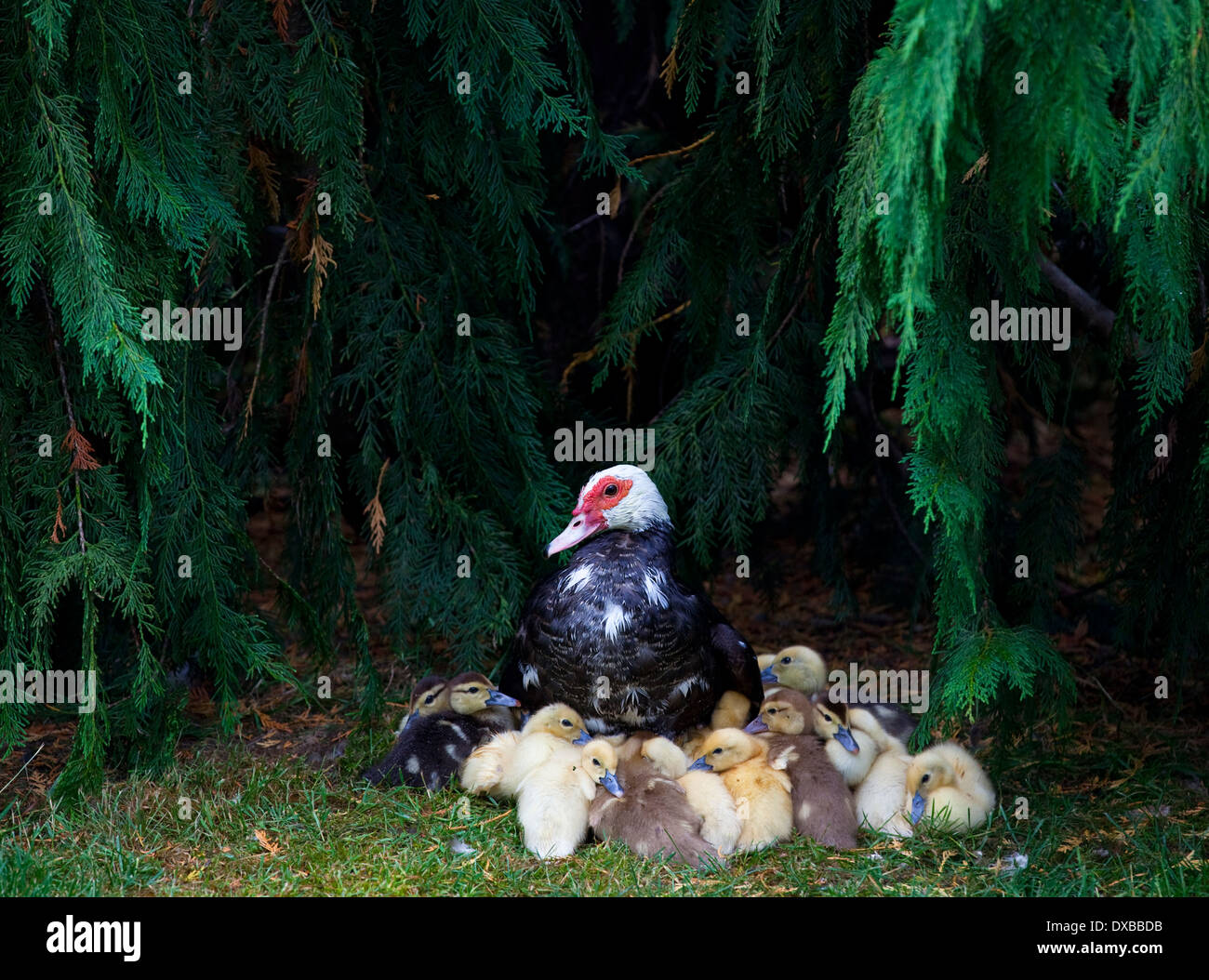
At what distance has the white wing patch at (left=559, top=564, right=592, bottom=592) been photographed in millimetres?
4734

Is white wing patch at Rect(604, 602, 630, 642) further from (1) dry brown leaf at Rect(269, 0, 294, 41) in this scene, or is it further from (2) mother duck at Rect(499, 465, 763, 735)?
(1) dry brown leaf at Rect(269, 0, 294, 41)

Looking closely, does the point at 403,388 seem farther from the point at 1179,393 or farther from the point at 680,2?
the point at 1179,393

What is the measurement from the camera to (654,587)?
4.73 meters

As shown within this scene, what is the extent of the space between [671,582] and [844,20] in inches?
84.6

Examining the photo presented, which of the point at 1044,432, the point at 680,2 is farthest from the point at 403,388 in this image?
the point at 1044,432

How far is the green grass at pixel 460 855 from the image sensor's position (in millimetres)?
3867

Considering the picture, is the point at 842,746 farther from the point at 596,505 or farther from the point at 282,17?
the point at 282,17

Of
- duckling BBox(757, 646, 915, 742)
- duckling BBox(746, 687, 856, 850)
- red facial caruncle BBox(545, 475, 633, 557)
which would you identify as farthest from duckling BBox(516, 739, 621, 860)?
duckling BBox(757, 646, 915, 742)

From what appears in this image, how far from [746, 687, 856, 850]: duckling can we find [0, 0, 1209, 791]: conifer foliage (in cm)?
54

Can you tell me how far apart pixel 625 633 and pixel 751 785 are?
0.75 meters

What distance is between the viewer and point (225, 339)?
5.12 metres

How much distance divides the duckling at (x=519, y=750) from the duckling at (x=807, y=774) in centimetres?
69

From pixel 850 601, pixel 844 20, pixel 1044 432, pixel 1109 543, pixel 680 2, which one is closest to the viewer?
pixel 844 20

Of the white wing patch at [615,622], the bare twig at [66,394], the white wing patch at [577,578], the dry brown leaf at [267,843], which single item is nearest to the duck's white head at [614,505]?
the white wing patch at [577,578]
